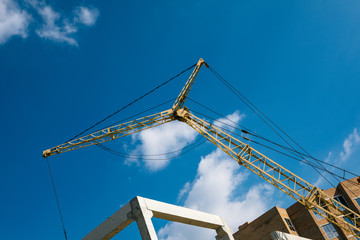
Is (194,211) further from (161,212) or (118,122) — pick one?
(118,122)

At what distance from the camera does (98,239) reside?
1302cm

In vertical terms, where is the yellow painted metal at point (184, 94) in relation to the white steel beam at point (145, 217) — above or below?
above

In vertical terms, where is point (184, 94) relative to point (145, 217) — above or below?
above

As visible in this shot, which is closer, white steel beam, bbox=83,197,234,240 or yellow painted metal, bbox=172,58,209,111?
white steel beam, bbox=83,197,234,240

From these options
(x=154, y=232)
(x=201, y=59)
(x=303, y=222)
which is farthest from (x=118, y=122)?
(x=303, y=222)

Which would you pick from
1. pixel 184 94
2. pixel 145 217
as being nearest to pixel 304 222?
pixel 184 94

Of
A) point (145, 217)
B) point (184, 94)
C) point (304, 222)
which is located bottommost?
point (145, 217)

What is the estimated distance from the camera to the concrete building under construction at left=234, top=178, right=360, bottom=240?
36.3 m

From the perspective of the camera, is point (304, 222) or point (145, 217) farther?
point (304, 222)

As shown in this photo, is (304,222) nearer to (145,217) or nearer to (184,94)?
(184,94)

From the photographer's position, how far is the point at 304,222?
3794 cm

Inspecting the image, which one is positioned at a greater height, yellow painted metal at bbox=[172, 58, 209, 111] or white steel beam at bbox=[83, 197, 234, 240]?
yellow painted metal at bbox=[172, 58, 209, 111]

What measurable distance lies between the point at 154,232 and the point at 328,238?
31.7 meters

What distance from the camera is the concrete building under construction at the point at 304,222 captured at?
36281 millimetres
